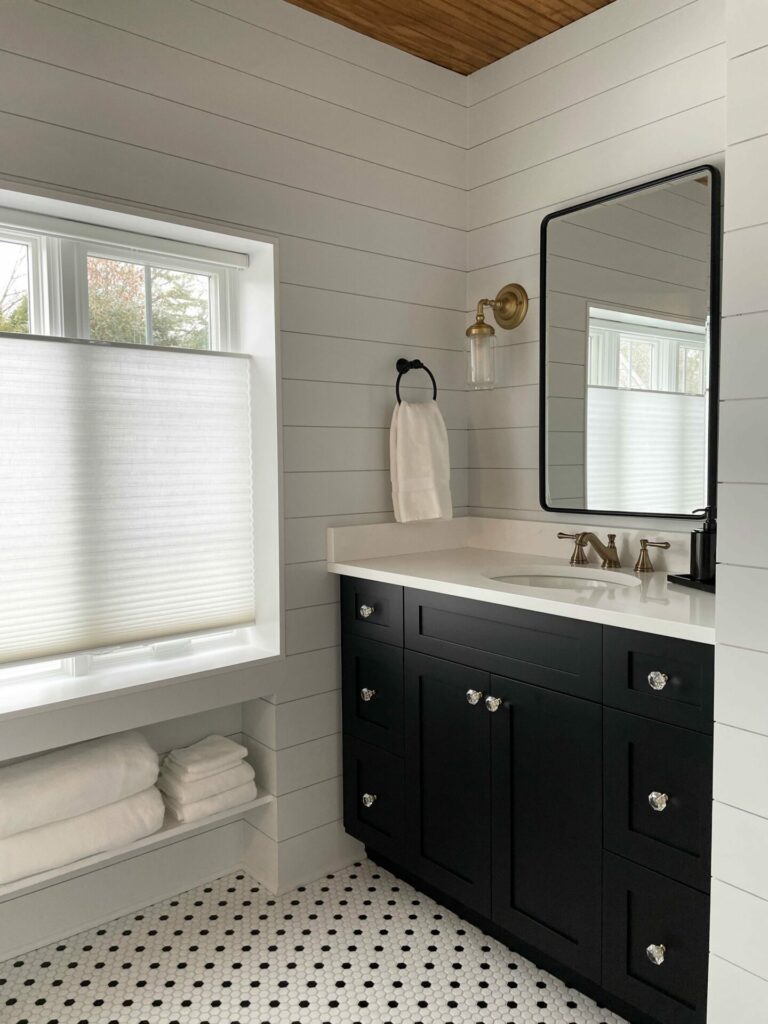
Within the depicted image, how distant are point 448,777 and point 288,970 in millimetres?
620

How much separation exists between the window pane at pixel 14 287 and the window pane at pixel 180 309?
1.11 ft

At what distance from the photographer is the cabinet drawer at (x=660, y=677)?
5.13 ft

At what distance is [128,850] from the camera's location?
2.09m

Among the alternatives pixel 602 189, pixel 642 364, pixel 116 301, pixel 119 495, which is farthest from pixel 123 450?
pixel 602 189

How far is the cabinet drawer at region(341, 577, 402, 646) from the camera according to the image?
230 cm

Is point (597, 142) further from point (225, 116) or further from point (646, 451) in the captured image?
point (225, 116)

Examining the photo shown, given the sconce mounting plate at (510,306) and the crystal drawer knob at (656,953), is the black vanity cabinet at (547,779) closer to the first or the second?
the crystal drawer knob at (656,953)

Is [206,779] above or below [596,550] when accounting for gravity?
below

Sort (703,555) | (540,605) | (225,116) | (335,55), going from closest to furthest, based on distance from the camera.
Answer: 1. (540,605)
2. (703,555)
3. (225,116)
4. (335,55)

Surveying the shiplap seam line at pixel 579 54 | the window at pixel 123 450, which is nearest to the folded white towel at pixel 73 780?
the window at pixel 123 450

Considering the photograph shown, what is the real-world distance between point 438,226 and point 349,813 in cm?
191

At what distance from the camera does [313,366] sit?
2.41 metres

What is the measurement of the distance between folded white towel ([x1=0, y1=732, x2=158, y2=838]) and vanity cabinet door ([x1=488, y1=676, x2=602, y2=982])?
3.09 feet

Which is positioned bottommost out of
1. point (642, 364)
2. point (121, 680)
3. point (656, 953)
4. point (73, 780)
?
point (656, 953)
